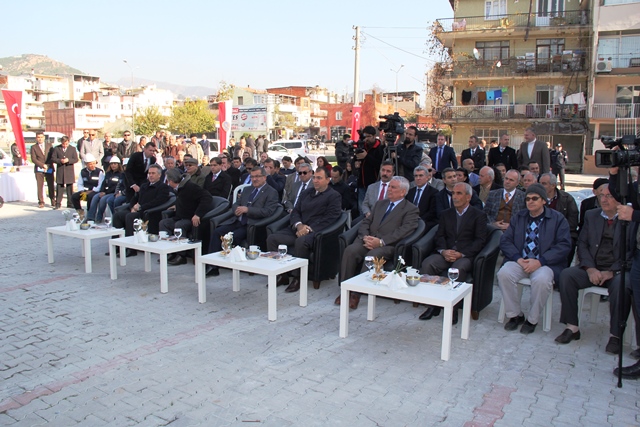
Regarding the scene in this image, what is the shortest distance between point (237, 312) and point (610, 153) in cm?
382

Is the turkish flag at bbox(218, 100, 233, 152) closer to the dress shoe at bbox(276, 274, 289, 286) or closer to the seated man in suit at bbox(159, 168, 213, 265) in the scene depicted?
the seated man in suit at bbox(159, 168, 213, 265)

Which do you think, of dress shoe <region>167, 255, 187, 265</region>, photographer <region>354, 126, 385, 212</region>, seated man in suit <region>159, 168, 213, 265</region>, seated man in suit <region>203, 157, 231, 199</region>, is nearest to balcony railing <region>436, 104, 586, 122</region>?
photographer <region>354, 126, 385, 212</region>

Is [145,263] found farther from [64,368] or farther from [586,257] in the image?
[586,257]

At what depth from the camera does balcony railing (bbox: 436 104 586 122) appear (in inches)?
1178

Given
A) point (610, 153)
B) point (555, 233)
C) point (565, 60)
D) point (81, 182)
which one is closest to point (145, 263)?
point (81, 182)

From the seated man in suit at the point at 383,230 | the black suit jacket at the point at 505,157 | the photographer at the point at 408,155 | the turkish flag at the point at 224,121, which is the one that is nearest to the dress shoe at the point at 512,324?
the seated man in suit at the point at 383,230

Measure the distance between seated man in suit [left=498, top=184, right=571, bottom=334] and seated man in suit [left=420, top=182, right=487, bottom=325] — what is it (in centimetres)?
29

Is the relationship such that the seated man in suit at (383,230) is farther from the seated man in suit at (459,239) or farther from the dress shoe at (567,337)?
the dress shoe at (567,337)

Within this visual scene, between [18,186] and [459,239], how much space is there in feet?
45.4

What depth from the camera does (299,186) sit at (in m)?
8.63

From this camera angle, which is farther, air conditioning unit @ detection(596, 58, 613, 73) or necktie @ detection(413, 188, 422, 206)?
air conditioning unit @ detection(596, 58, 613, 73)

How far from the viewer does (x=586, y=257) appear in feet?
16.5

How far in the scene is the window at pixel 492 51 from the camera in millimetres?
31547

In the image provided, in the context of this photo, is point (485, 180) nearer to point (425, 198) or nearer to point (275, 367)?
point (425, 198)
